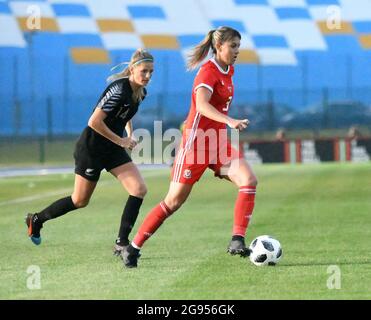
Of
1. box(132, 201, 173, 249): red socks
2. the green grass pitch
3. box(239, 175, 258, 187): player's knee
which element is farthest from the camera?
box(239, 175, 258, 187): player's knee

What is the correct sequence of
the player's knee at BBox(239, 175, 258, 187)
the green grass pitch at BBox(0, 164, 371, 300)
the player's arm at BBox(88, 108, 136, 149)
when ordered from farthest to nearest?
the player's arm at BBox(88, 108, 136, 149)
the player's knee at BBox(239, 175, 258, 187)
the green grass pitch at BBox(0, 164, 371, 300)

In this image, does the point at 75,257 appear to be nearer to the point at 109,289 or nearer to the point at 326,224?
the point at 109,289

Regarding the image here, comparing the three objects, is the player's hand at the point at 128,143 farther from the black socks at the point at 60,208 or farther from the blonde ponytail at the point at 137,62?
the black socks at the point at 60,208

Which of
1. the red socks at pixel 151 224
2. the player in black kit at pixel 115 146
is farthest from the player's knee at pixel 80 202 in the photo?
the red socks at pixel 151 224

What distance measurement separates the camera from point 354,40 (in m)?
42.4

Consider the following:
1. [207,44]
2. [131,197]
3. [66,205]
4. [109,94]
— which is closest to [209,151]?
[207,44]

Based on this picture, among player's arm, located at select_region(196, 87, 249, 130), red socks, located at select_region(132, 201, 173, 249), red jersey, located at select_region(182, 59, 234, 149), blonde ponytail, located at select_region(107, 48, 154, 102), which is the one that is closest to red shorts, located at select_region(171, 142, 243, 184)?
red jersey, located at select_region(182, 59, 234, 149)

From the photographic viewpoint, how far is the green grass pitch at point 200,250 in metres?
8.55

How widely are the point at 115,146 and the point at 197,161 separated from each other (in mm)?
1180

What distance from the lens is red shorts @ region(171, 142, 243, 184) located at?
32.8 ft

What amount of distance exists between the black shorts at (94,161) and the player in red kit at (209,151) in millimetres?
961

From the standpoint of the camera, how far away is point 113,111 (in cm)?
1053

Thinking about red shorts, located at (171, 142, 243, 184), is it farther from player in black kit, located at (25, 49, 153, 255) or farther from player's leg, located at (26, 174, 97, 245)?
player's leg, located at (26, 174, 97, 245)

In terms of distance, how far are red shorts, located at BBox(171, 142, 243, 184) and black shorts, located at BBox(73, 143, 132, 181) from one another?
3.16 ft
